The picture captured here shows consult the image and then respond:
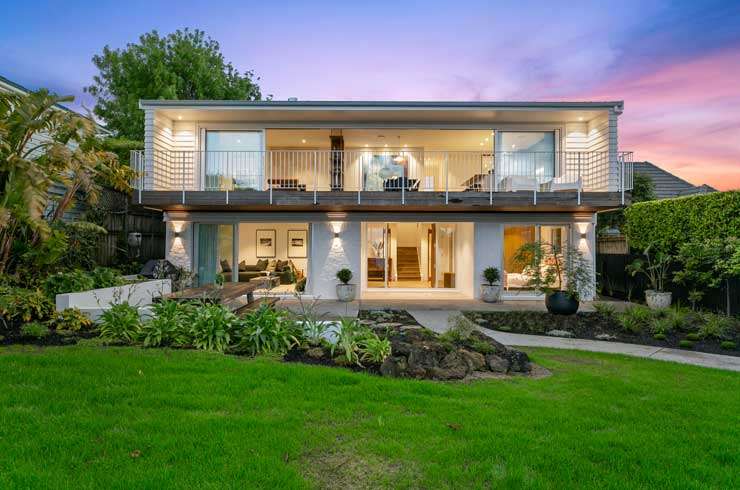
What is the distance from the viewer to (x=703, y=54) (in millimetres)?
12727

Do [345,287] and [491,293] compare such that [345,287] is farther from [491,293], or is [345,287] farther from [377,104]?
[377,104]

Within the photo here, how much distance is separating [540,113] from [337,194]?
20.3ft

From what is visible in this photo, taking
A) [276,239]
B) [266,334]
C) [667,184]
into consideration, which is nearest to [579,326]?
[266,334]

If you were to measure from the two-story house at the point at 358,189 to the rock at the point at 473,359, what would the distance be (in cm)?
707

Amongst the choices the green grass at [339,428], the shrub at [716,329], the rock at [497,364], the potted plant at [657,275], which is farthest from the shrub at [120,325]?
the potted plant at [657,275]

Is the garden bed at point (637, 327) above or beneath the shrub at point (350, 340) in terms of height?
beneath

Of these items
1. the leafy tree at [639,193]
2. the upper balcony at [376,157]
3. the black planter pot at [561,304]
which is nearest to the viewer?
the black planter pot at [561,304]

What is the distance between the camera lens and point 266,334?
5543 millimetres

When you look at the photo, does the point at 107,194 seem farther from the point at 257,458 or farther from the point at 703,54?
the point at 703,54

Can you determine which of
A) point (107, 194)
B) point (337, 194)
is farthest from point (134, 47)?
point (337, 194)

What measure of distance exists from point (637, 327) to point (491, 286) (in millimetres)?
4846

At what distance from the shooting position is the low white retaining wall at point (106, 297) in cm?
711

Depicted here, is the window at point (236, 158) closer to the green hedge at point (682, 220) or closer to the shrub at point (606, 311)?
the shrub at point (606, 311)

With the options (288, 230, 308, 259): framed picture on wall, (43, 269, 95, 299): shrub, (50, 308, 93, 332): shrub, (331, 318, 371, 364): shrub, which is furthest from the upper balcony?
(331, 318, 371, 364): shrub
